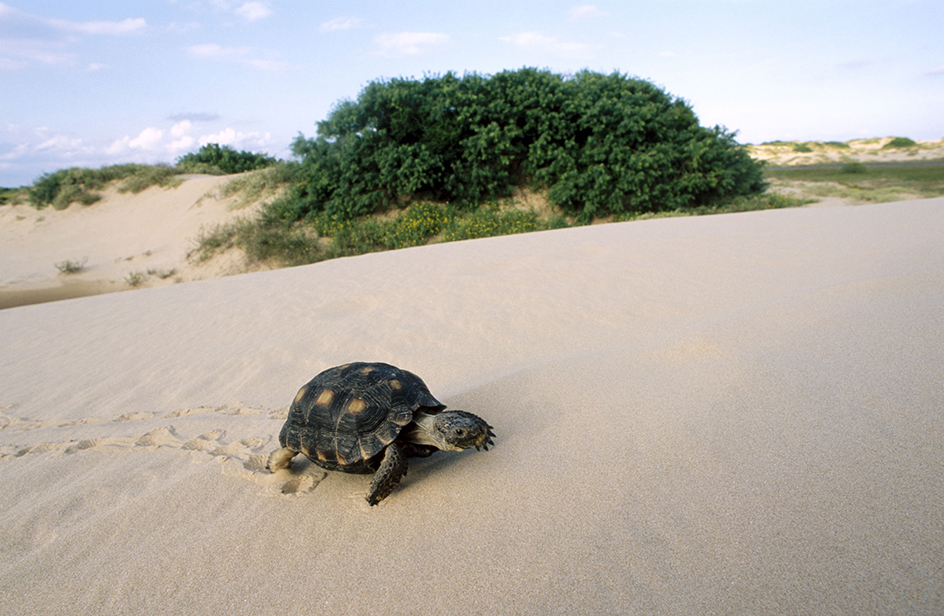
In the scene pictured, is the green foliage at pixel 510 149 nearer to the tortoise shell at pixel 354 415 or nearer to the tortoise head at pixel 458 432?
the tortoise shell at pixel 354 415

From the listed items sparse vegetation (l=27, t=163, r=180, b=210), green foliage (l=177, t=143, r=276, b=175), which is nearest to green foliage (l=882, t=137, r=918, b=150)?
green foliage (l=177, t=143, r=276, b=175)

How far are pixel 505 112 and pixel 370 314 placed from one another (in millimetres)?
15050

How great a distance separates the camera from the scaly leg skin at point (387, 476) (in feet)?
8.22

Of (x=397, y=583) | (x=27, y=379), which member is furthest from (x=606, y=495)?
(x=27, y=379)

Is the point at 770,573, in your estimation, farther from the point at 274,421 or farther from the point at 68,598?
the point at 274,421

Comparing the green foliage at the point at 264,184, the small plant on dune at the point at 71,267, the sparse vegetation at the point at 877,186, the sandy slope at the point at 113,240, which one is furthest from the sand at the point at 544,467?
the sparse vegetation at the point at 877,186

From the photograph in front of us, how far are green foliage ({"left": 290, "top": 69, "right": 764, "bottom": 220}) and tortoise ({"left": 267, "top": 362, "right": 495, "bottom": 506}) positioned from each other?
16181mm

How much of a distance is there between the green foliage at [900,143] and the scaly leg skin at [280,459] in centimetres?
7098

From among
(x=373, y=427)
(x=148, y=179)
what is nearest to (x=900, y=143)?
(x=148, y=179)

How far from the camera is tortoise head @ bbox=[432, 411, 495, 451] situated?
259 cm

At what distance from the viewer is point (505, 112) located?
19.1m

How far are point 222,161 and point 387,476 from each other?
2969 cm

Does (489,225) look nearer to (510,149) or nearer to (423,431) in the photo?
(510,149)

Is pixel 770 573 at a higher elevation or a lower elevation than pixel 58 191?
lower
